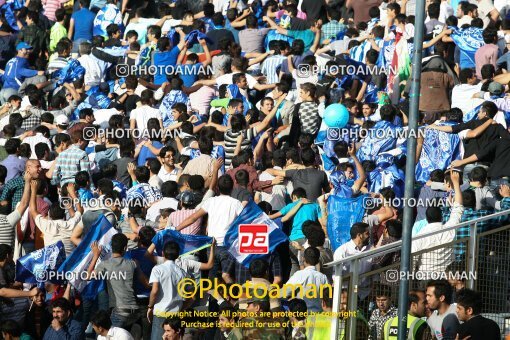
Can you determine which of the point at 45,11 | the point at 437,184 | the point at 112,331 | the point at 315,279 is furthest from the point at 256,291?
the point at 45,11

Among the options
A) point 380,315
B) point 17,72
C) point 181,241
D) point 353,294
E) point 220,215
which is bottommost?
point 380,315

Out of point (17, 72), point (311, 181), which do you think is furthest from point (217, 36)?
point (311, 181)

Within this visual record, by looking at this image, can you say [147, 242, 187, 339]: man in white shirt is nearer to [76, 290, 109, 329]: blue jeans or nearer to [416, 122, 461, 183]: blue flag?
[76, 290, 109, 329]: blue jeans

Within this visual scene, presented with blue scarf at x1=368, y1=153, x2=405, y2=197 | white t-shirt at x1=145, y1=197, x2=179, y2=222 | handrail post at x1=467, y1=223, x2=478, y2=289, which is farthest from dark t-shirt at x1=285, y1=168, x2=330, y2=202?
handrail post at x1=467, y1=223, x2=478, y2=289

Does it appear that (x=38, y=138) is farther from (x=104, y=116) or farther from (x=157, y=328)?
(x=157, y=328)

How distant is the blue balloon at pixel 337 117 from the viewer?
20109 millimetres

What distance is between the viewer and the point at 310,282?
15.5 meters

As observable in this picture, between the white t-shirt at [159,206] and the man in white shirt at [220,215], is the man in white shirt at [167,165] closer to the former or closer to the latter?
the white t-shirt at [159,206]

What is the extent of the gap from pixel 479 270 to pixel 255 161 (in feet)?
16.8

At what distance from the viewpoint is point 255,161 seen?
65.8 feet

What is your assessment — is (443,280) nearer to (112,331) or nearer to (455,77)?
(112,331)

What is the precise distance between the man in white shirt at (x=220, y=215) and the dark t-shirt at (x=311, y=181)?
159cm

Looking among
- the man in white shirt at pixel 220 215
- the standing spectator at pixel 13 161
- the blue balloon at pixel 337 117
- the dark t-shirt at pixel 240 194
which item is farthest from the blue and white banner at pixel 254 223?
the standing spectator at pixel 13 161

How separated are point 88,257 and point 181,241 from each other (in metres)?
1.12
